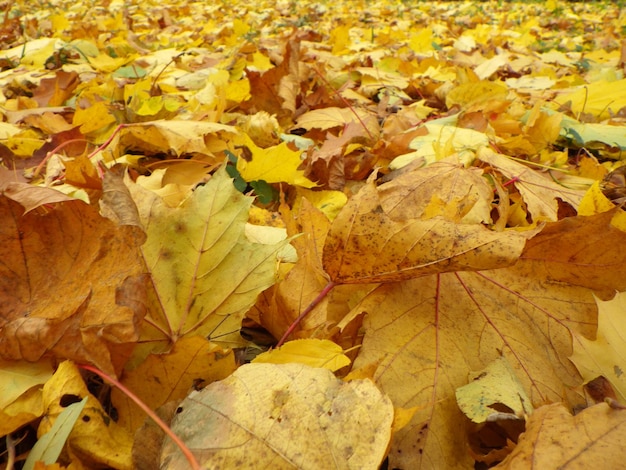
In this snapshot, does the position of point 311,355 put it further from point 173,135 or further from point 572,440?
point 173,135

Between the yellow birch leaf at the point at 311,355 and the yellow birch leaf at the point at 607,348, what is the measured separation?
30 centimetres

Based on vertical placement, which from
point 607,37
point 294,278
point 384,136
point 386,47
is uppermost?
point 294,278

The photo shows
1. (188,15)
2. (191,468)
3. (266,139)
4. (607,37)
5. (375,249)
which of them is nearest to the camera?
(191,468)

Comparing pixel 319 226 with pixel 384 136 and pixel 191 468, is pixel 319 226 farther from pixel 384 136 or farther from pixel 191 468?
pixel 384 136

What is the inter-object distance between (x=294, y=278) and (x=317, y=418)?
0.27 metres

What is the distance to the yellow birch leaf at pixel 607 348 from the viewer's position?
1.88 feet

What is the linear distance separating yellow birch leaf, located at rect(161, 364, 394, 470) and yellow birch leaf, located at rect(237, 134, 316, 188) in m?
0.56

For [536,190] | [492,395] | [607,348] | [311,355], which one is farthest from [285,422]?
[536,190]

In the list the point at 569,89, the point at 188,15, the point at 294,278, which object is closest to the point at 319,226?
the point at 294,278

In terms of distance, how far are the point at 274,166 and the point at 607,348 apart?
0.67 metres

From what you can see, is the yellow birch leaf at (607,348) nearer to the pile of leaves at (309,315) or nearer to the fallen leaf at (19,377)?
→ the pile of leaves at (309,315)

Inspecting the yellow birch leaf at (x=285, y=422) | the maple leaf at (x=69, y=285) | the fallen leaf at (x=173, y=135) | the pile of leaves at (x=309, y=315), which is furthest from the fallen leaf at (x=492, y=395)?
the fallen leaf at (x=173, y=135)

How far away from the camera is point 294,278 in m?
0.68

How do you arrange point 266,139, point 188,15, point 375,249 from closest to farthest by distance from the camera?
A: point 375,249
point 266,139
point 188,15
